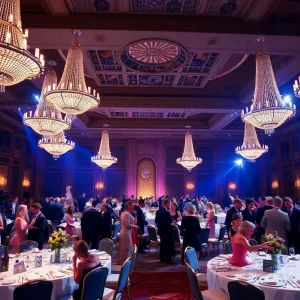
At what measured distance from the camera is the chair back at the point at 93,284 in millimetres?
3105

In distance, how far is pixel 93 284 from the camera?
10.5 ft

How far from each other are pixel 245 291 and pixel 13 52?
137 inches

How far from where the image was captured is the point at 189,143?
12992 mm

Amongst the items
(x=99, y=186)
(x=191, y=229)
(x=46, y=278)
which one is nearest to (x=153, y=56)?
(x=191, y=229)

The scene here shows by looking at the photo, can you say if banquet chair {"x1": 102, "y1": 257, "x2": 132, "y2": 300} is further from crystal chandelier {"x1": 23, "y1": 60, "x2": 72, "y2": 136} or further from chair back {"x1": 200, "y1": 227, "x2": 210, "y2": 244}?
chair back {"x1": 200, "y1": 227, "x2": 210, "y2": 244}

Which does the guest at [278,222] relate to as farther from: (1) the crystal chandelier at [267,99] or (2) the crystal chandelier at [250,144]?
(2) the crystal chandelier at [250,144]

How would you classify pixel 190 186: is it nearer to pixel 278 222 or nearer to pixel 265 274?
pixel 278 222

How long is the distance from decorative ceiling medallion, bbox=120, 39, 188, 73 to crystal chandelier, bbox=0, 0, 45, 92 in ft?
11.1

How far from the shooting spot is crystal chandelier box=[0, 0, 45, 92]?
10.8ft

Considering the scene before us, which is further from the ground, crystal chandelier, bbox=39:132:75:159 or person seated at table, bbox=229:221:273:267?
crystal chandelier, bbox=39:132:75:159

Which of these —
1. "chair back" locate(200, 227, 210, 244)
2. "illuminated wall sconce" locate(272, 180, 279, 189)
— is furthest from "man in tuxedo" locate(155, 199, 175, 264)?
"illuminated wall sconce" locate(272, 180, 279, 189)

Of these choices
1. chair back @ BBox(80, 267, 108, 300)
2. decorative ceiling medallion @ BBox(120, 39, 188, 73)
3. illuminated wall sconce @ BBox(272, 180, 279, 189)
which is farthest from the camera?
illuminated wall sconce @ BBox(272, 180, 279, 189)

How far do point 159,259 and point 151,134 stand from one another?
11612 mm

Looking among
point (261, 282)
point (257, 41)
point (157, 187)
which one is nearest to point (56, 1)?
point (257, 41)
